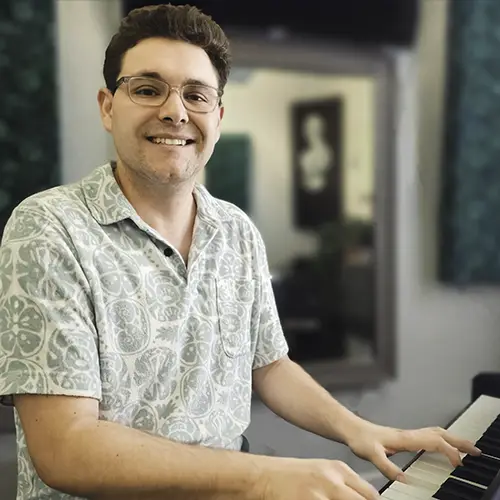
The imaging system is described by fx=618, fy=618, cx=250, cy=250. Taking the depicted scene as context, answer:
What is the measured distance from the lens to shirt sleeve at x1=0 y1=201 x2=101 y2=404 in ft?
2.76

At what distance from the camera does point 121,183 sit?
3.63 feet

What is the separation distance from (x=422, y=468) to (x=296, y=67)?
1302 mm

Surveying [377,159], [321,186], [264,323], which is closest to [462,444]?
[264,323]

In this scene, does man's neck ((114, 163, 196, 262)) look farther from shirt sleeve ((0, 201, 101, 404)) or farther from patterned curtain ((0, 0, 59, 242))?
patterned curtain ((0, 0, 59, 242))

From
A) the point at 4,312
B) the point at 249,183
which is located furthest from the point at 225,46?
the point at 249,183

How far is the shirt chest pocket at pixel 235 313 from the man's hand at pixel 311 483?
0.37 meters

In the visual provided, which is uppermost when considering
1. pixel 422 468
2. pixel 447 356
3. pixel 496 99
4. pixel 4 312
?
pixel 496 99

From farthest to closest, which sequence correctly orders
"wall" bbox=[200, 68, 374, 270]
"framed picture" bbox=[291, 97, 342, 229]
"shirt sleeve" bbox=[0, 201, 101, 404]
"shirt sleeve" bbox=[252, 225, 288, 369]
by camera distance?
"framed picture" bbox=[291, 97, 342, 229], "wall" bbox=[200, 68, 374, 270], "shirt sleeve" bbox=[252, 225, 288, 369], "shirt sleeve" bbox=[0, 201, 101, 404]

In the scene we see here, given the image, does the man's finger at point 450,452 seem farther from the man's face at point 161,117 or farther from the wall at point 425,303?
the wall at point 425,303

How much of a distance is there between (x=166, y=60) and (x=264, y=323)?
0.53 m

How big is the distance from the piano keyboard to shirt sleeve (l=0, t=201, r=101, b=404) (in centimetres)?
48

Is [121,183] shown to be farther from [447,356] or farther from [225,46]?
[447,356]

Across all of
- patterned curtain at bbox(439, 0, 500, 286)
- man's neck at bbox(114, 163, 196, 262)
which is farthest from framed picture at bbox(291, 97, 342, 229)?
man's neck at bbox(114, 163, 196, 262)

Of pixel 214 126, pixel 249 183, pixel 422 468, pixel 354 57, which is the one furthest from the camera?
pixel 354 57
